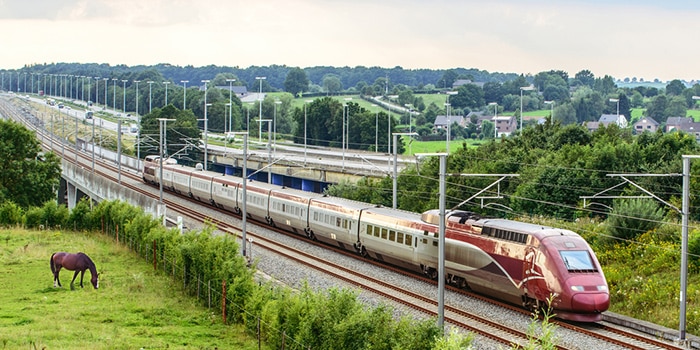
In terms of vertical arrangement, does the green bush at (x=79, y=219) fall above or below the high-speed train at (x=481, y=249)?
below

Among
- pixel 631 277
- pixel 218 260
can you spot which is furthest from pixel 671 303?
pixel 218 260

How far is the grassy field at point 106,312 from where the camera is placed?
30297mm

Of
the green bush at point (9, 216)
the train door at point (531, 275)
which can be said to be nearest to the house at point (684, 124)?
the green bush at point (9, 216)

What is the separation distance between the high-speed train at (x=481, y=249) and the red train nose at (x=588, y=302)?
1.4 inches

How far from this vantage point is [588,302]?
32594mm

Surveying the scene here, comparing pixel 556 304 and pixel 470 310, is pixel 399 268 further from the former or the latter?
pixel 556 304

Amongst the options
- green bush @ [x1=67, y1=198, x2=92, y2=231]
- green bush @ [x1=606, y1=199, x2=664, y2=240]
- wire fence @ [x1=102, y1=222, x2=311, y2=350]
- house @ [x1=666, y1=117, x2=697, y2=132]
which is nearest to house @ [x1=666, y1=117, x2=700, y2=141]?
house @ [x1=666, y1=117, x2=697, y2=132]

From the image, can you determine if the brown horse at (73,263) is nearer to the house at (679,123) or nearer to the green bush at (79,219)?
the green bush at (79,219)

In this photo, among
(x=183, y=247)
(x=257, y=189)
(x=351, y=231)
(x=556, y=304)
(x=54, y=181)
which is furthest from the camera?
(x=54, y=181)

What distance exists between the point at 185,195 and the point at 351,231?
1594 inches

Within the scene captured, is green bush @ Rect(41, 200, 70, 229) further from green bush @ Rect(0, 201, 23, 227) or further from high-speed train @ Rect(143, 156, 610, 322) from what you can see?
high-speed train @ Rect(143, 156, 610, 322)

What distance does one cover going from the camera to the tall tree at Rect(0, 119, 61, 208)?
8144 cm

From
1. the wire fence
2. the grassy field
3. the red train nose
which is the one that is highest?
the red train nose

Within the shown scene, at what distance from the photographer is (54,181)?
85000 millimetres
